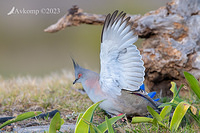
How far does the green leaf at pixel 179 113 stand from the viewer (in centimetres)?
315

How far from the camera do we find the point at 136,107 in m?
3.79

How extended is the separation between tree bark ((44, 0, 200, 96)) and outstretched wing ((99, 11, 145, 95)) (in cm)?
129

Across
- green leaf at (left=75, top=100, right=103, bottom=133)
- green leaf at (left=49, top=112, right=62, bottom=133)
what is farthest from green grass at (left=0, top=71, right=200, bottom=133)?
green leaf at (left=49, top=112, right=62, bottom=133)

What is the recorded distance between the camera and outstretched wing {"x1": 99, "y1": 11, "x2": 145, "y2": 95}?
350 centimetres

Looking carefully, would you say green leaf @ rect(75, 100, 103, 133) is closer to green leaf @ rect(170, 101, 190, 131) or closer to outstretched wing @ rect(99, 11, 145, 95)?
outstretched wing @ rect(99, 11, 145, 95)

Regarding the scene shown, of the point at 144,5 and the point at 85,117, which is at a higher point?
the point at 144,5

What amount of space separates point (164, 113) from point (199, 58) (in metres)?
1.67

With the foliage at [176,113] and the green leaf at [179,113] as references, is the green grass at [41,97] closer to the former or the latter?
the foliage at [176,113]

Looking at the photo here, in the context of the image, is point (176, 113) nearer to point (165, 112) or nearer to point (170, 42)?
point (165, 112)

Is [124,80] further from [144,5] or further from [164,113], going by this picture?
[144,5]

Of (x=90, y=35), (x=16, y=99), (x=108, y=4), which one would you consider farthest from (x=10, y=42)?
(x=16, y=99)

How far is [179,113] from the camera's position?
3195 millimetres

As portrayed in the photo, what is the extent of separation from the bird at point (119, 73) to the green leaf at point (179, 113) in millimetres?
582

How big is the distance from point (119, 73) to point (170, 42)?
167 centimetres
